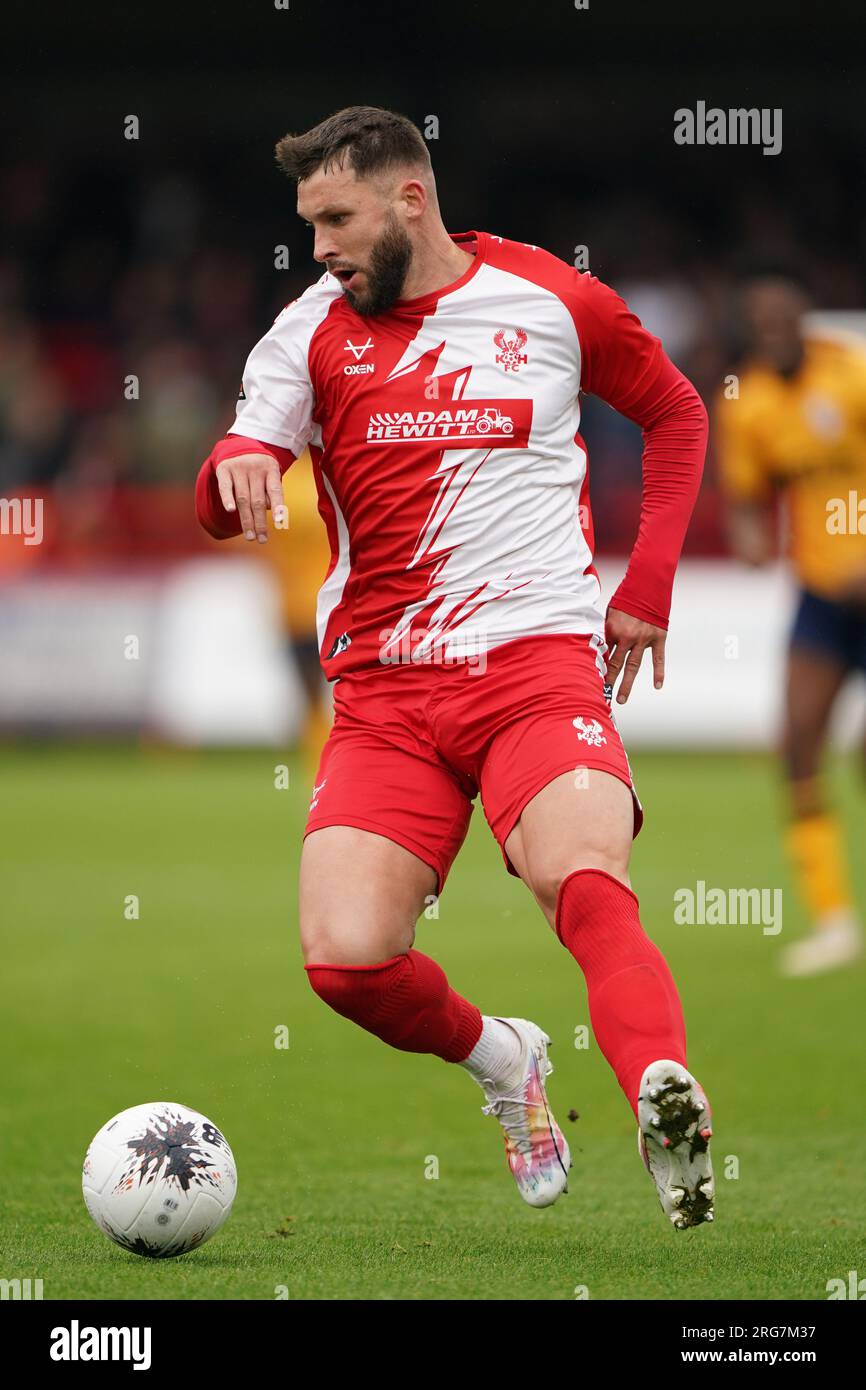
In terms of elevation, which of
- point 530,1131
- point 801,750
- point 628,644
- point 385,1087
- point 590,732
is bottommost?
point 530,1131

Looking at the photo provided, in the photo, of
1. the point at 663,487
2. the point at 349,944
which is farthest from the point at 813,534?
the point at 349,944

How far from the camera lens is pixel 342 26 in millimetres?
20031

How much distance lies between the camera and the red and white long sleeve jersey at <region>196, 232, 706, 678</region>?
4484 mm

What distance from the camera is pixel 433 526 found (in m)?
4.50

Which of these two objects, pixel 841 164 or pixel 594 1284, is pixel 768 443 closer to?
pixel 594 1284

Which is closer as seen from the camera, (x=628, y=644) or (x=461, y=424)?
(x=461, y=424)

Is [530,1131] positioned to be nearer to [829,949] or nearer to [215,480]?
[215,480]

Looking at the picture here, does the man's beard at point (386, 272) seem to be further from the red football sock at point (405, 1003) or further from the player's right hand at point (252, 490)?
the red football sock at point (405, 1003)

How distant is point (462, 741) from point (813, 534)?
4.65 meters

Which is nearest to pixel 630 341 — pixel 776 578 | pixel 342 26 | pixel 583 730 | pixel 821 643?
pixel 583 730

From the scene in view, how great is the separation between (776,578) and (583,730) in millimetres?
11944

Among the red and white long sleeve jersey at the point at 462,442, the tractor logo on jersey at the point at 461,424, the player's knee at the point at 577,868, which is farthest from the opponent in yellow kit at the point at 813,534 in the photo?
the player's knee at the point at 577,868

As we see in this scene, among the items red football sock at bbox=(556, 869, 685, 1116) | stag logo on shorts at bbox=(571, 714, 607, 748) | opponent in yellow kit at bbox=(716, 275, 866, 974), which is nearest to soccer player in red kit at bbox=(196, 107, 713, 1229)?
stag logo on shorts at bbox=(571, 714, 607, 748)

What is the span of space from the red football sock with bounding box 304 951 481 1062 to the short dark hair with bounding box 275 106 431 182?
1.72 m
